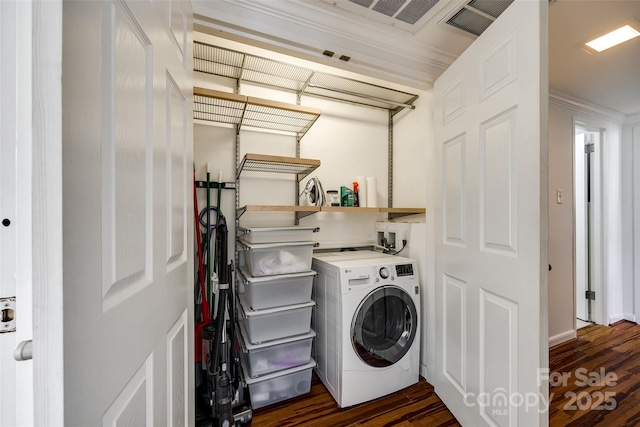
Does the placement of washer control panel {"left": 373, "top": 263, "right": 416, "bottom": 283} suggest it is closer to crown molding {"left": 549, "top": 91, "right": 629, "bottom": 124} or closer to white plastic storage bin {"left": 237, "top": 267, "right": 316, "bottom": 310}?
white plastic storage bin {"left": 237, "top": 267, "right": 316, "bottom": 310}

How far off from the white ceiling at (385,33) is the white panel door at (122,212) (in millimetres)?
516

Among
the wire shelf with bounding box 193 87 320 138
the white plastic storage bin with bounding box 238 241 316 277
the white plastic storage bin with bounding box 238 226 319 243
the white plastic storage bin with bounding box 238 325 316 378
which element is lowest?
the white plastic storage bin with bounding box 238 325 316 378

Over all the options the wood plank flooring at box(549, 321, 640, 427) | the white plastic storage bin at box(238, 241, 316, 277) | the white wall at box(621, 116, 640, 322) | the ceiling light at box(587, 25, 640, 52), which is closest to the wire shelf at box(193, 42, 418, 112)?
the ceiling light at box(587, 25, 640, 52)

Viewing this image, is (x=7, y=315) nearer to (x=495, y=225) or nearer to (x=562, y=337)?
(x=495, y=225)

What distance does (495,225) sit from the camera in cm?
114

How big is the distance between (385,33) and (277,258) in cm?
151

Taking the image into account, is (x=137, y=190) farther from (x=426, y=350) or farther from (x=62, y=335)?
(x=426, y=350)

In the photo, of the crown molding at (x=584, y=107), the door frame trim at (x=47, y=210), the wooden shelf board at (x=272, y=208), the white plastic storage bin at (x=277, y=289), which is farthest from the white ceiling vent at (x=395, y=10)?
the crown molding at (x=584, y=107)

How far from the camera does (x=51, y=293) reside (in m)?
0.31

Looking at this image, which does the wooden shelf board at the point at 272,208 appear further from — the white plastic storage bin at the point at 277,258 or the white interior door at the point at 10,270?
the white interior door at the point at 10,270

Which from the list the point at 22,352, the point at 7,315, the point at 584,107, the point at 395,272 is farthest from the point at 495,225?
the point at 584,107

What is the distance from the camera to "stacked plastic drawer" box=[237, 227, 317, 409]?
5.09 ft

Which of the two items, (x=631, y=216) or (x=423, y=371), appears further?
(x=631, y=216)

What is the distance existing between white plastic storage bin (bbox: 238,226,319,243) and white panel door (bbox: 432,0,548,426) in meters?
0.86
